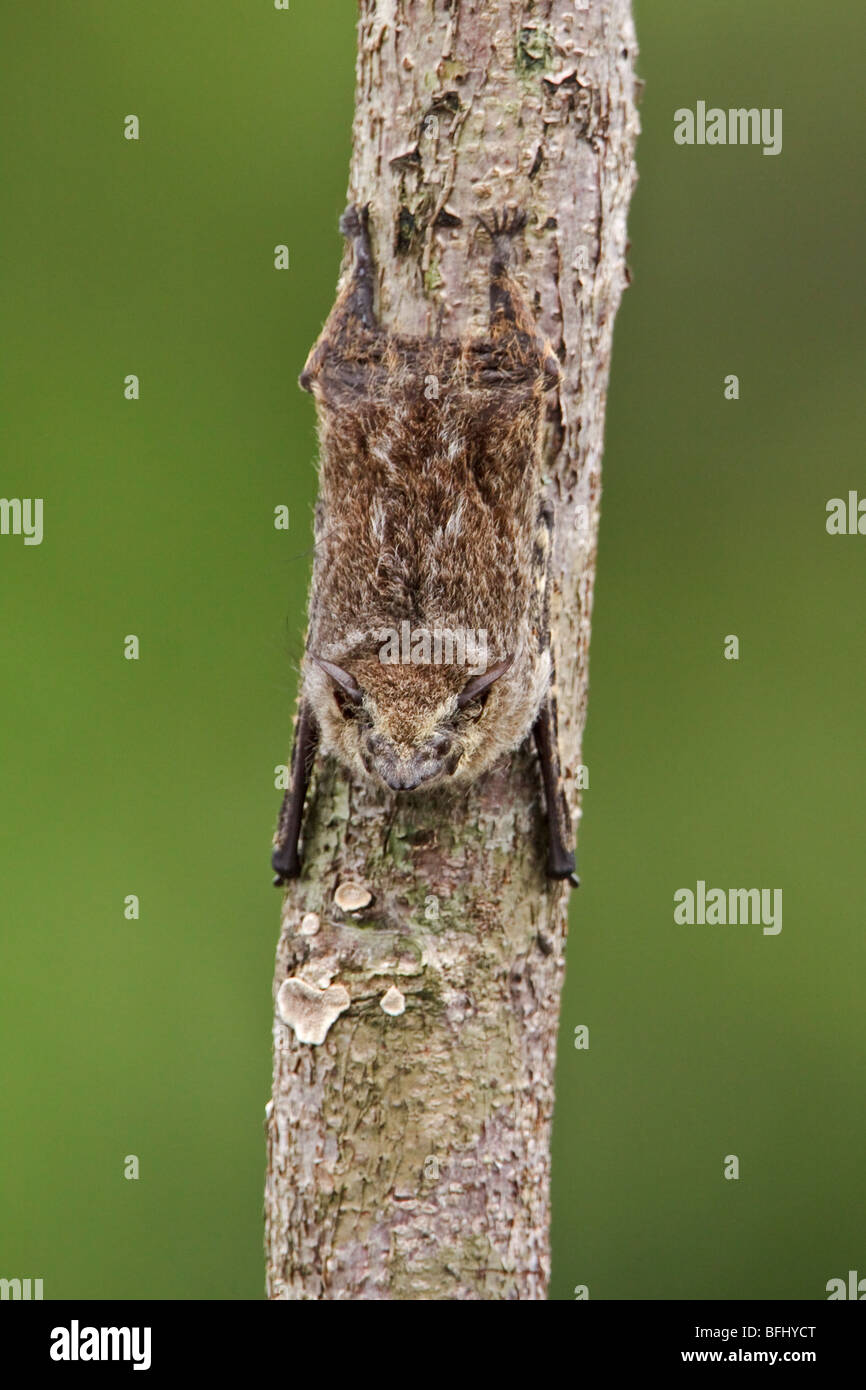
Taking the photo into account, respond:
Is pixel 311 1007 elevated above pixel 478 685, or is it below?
below

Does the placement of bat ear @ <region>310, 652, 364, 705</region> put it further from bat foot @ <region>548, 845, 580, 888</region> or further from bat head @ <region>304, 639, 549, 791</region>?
bat foot @ <region>548, 845, 580, 888</region>

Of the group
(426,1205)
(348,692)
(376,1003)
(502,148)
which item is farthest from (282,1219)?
(502,148)

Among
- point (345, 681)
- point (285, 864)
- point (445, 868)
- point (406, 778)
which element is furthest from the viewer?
point (285, 864)

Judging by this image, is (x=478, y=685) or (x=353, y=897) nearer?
(x=478, y=685)

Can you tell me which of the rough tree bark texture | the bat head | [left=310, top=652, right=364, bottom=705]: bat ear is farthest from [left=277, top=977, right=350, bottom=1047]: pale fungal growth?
[left=310, top=652, right=364, bottom=705]: bat ear

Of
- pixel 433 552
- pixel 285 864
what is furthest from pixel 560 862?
pixel 433 552

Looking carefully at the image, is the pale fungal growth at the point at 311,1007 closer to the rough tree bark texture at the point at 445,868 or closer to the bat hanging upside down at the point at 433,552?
the rough tree bark texture at the point at 445,868

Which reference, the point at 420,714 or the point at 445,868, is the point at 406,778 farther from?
the point at 445,868

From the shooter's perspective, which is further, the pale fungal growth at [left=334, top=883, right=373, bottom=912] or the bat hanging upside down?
the pale fungal growth at [left=334, top=883, right=373, bottom=912]
